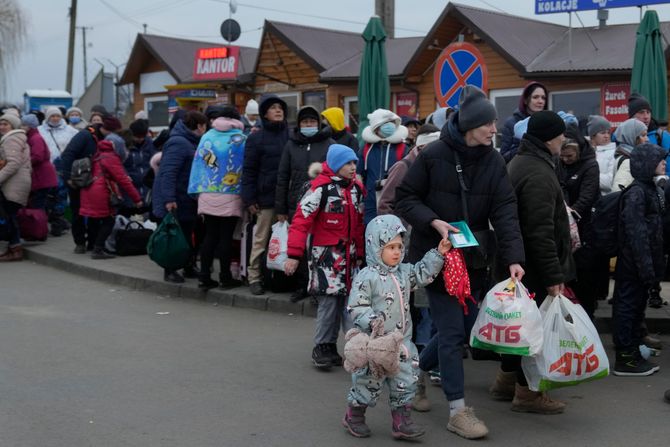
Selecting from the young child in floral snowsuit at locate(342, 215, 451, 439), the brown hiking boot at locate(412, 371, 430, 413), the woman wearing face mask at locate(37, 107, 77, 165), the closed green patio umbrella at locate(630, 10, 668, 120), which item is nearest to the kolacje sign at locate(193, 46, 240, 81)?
the woman wearing face mask at locate(37, 107, 77, 165)

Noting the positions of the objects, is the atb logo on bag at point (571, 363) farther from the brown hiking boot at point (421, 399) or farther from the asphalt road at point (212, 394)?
the brown hiking boot at point (421, 399)

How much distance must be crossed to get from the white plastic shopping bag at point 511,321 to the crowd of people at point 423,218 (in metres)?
0.12

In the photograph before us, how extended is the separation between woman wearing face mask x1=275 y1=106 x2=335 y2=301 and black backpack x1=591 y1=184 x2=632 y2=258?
2.68 m

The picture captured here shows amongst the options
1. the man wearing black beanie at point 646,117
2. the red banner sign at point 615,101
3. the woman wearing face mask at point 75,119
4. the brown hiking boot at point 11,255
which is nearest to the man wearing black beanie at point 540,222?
the man wearing black beanie at point 646,117

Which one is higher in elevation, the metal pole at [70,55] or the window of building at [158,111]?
the metal pole at [70,55]

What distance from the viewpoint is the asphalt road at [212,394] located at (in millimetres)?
5281

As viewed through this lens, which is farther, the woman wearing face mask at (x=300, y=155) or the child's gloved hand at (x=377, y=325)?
the woman wearing face mask at (x=300, y=155)

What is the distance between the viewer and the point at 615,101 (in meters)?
19.3

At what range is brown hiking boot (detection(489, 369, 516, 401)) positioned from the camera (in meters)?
6.08

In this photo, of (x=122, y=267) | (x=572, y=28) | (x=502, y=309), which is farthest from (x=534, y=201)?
(x=572, y=28)

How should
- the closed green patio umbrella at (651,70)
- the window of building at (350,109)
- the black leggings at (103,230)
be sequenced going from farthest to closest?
the window of building at (350,109) < the closed green patio umbrella at (651,70) < the black leggings at (103,230)

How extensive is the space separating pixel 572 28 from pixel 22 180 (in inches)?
556

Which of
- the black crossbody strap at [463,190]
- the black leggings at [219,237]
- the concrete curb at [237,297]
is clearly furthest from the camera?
the black leggings at [219,237]

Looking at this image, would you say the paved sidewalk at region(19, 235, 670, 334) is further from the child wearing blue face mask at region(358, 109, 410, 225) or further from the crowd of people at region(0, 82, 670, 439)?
the child wearing blue face mask at region(358, 109, 410, 225)
